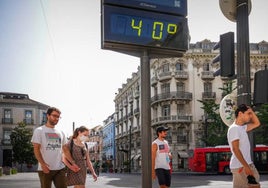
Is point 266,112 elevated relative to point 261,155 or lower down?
elevated

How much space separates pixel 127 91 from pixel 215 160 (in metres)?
41.2

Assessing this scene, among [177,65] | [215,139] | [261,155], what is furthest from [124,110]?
[261,155]

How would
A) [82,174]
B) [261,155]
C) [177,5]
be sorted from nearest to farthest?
[177,5] < [82,174] < [261,155]

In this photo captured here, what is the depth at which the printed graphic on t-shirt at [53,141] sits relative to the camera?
5.50m

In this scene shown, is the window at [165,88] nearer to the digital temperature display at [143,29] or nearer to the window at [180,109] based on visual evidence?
the window at [180,109]

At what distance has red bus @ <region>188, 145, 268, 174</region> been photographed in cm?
3102

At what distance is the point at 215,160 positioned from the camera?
32.8 meters

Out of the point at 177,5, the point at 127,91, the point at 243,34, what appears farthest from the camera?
the point at 127,91

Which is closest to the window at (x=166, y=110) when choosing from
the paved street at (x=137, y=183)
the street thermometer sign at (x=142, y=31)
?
the paved street at (x=137, y=183)

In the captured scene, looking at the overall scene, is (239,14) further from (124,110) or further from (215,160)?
(124,110)

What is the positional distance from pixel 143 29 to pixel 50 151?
220 cm

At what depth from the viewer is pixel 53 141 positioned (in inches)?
219

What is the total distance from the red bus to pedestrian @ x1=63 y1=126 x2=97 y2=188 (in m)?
26.7

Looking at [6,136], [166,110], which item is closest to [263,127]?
[166,110]
